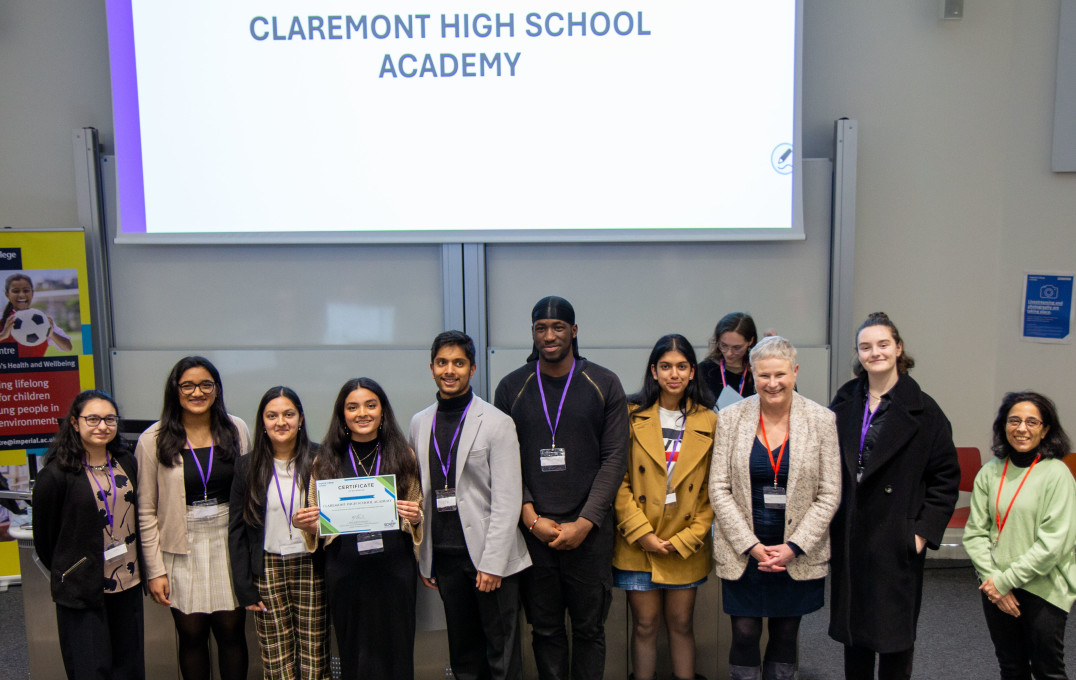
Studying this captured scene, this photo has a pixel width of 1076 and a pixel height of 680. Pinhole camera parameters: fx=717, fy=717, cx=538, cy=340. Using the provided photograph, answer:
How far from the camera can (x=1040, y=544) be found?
2.33 m

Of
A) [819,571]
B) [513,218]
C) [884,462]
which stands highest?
[513,218]

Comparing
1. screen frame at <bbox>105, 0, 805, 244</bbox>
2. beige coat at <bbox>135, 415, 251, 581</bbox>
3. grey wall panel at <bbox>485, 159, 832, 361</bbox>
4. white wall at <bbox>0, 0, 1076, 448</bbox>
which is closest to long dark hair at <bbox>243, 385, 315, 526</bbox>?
beige coat at <bbox>135, 415, 251, 581</bbox>

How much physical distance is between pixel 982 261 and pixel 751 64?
1889 mm

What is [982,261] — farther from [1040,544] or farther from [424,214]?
[424,214]

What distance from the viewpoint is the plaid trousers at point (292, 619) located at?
8.12 ft

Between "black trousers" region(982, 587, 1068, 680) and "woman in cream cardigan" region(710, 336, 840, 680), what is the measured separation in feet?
2.10

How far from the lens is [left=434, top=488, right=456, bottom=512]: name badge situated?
2.47 m

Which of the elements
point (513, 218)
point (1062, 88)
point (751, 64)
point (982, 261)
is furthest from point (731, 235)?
point (1062, 88)

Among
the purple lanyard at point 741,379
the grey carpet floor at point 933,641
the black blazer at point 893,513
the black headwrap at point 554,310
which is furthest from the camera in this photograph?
the purple lanyard at point 741,379

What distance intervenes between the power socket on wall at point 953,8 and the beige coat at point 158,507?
468cm

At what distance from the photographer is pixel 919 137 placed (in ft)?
14.2

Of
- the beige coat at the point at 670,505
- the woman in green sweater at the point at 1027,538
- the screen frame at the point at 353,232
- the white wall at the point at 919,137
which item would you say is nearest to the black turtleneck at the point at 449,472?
the beige coat at the point at 670,505

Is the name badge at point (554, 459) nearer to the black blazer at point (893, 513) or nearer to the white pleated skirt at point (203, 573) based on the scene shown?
the black blazer at point (893, 513)

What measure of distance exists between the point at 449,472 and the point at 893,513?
1470 millimetres
